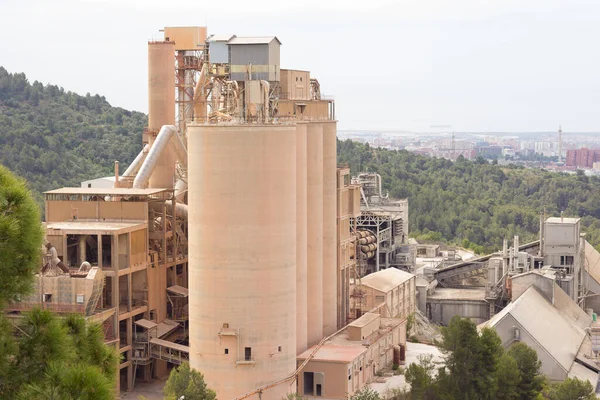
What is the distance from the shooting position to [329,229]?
208 ft

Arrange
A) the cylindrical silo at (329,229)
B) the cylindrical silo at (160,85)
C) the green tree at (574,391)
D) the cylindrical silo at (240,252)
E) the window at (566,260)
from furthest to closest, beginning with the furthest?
the window at (566,260), the cylindrical silo at (160,85), the cylindrical silo at (329,229), the green tree at (574,391), the cylindrical silo at (240,252)

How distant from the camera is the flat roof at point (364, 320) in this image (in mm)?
61094

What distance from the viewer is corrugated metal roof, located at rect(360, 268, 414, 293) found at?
7441 cm

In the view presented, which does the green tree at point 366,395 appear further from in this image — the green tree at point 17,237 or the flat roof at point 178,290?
the green tree at point 17,237

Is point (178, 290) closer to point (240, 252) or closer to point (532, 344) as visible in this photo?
point (240, 252)

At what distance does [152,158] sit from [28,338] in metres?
44.7

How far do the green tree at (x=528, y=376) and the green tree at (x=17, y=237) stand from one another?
3789 centimetres

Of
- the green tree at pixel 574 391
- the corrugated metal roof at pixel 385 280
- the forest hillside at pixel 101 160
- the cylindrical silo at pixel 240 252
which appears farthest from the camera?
the forest hillside at pixel 101 160

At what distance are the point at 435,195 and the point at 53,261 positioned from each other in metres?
123

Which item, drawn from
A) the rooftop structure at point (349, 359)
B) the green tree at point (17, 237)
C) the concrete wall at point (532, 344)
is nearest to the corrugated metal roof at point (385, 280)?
the concrete wall at point (532, 344)

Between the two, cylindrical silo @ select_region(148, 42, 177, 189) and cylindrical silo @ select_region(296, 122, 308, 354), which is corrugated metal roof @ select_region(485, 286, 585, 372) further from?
cylindrical silo @ select_region(148, 42, 177, 189)

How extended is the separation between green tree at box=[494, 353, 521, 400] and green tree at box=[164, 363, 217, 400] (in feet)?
45.6

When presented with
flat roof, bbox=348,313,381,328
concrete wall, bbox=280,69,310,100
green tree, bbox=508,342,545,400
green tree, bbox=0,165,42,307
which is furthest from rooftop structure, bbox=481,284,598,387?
green tree, bbox=0,165,42,307

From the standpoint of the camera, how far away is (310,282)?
60938 millimetres
